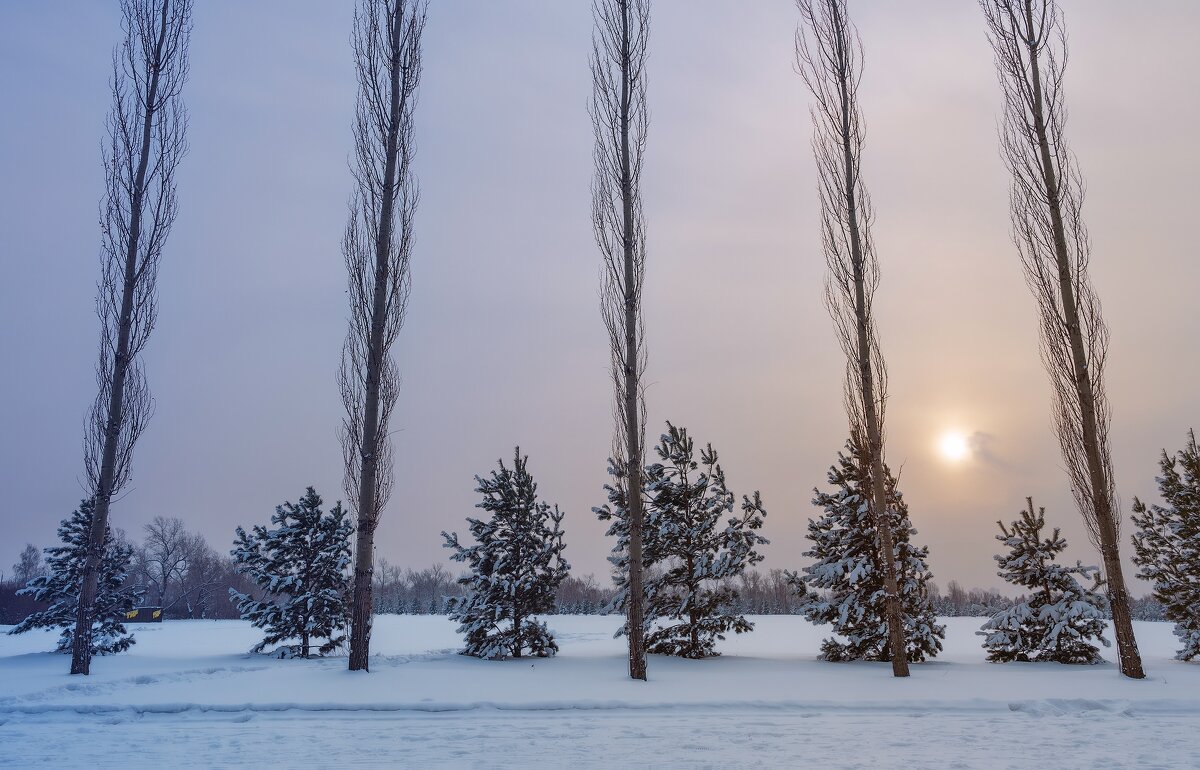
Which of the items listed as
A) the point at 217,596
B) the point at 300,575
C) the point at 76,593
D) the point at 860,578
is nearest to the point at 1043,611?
the point at 860,578

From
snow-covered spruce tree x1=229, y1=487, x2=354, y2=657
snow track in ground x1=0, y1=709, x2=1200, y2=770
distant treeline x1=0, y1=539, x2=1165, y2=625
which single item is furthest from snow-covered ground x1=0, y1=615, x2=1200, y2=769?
distant treeline x1=0, y1=539, x2=1165, y2=625

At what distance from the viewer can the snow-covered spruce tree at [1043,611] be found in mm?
14070

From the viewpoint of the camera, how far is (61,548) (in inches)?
734

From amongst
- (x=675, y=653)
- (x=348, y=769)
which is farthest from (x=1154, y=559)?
(x=348, y=769)

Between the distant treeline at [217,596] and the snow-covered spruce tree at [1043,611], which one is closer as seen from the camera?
the snow-covered spruce tree at [1043,611]

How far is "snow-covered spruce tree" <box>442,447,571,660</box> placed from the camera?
48.5 feet

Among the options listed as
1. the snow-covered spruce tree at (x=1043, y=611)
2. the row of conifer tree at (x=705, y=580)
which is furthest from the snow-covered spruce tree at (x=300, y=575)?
the snow-covered spruce tree at (x=1043, y=611)

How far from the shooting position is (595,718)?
25.9 ft

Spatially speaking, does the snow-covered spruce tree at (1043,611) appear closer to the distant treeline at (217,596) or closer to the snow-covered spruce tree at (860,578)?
the snow-covered spruce tree at (860,578)

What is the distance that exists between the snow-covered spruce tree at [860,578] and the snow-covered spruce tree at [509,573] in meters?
5.74

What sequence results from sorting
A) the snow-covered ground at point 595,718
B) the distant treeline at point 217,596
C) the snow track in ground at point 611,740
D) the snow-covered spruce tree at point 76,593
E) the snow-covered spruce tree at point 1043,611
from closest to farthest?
the snow track in ground at point 611,740 < the snow-covered ground at point 595,718 < the snow-covered spruce tree at point 1043,611 < the snow-covered spruce tree at point 76,593 < the distant treeline at point 217,596

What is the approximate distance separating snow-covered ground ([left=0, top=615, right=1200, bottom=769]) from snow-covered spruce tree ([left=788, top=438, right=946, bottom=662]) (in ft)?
6.89

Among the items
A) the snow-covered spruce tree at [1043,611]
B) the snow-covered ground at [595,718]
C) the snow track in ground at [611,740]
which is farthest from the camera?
the snow-covered spruce tree at [1043,611]

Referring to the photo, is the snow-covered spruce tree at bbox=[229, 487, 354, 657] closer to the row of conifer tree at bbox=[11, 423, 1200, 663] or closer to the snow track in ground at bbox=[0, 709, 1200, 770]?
the row of conifer tree at bbox=[11, 423, 1200, 663]
